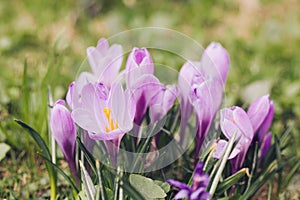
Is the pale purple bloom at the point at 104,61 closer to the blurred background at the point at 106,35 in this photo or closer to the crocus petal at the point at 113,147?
the crocus petal at the point at 113,147

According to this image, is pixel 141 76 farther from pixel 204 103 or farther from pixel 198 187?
pixel 198 187

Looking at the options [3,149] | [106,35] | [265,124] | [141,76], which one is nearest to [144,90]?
[141,76]

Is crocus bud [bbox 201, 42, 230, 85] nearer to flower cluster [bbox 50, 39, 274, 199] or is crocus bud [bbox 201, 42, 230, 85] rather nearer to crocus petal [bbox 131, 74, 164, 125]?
flower cluster [bbox 50, 39, 274, 199]

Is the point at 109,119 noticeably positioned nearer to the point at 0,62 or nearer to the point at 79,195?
the point at 79,195

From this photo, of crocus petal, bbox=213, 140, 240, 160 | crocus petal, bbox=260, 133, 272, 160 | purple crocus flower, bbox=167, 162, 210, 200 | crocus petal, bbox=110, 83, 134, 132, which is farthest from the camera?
crocus petal, bbox=260, 133, 272, 160

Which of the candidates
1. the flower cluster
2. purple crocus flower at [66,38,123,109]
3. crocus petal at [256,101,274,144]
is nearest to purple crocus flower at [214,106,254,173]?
the flower cluster

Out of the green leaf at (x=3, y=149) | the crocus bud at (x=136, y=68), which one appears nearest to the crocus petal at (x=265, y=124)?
the crocus bud at (x=136, y=68)

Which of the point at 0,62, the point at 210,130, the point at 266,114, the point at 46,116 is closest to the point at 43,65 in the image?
the point at 0,62
